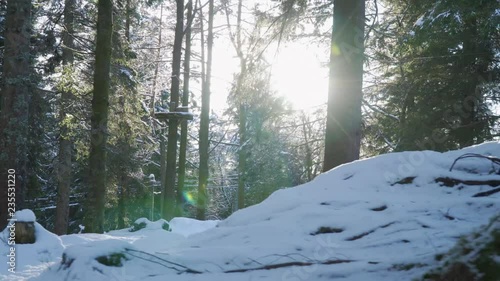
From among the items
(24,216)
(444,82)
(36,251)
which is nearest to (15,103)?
(24,216)

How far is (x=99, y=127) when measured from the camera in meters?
8.00

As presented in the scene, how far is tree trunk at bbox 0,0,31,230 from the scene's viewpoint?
23.4 feet

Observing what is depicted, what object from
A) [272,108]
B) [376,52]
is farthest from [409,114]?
[272,108]

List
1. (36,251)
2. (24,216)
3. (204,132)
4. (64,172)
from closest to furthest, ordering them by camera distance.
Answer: (36,251) → (24,216) → (64,172) → (204,132)

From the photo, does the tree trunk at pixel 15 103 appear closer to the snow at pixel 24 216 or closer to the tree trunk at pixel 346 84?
the snow at pixel 24 216

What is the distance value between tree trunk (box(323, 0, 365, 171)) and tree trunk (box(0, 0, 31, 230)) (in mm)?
5969

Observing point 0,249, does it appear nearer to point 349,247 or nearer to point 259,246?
point 259,246

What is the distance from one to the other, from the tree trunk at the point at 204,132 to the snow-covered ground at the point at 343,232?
12.6m

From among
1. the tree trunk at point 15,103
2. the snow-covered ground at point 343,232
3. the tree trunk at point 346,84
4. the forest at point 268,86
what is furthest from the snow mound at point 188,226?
the snow-covered ground at point 343,232

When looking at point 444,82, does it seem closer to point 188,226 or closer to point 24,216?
point 188,226

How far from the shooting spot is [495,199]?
100.0 inches

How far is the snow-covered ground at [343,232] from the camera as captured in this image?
2.22 metres

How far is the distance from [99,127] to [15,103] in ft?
5.34

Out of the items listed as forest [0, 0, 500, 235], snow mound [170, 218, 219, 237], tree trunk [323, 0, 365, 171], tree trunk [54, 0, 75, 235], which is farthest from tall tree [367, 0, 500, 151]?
tree trunk [54, 0, 75, 235]
